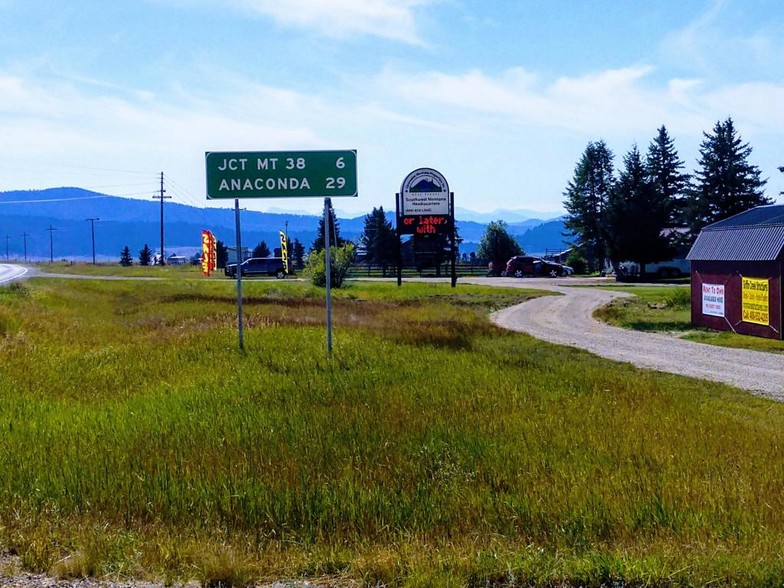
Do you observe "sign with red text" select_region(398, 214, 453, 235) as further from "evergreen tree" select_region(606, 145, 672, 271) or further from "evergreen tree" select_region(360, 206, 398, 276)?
"evergreen tree" select_region(360, 206, 398, 276)

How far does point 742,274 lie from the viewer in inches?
888

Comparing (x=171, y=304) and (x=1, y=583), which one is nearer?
(x=1, y=583)

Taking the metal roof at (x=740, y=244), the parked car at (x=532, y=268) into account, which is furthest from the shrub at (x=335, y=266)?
the metal roof at (x=740, y=244)

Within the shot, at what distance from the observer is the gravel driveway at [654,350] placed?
1491 centimetres

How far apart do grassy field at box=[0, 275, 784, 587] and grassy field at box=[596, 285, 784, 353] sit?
26.0 ft

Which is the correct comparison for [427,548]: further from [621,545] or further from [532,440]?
[532,440]

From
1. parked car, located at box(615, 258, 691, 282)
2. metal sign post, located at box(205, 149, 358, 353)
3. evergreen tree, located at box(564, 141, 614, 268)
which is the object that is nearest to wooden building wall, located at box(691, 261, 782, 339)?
metal sign post, located at box(205, 149, 358, 353)

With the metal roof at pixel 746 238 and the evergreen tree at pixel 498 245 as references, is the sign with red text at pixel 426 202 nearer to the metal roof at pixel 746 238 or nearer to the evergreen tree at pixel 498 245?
the metal roof at pixel 746 238

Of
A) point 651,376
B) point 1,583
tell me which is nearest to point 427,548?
point 1,583

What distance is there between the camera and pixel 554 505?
20.7ft

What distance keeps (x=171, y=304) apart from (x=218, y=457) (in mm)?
22877

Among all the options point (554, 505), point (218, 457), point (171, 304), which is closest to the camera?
point (554, 505)

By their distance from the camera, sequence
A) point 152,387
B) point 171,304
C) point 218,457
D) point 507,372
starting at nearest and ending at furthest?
point 218,457, point 152,387, point 507,372, point 171,304

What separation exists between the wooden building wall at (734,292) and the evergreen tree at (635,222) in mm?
40395
